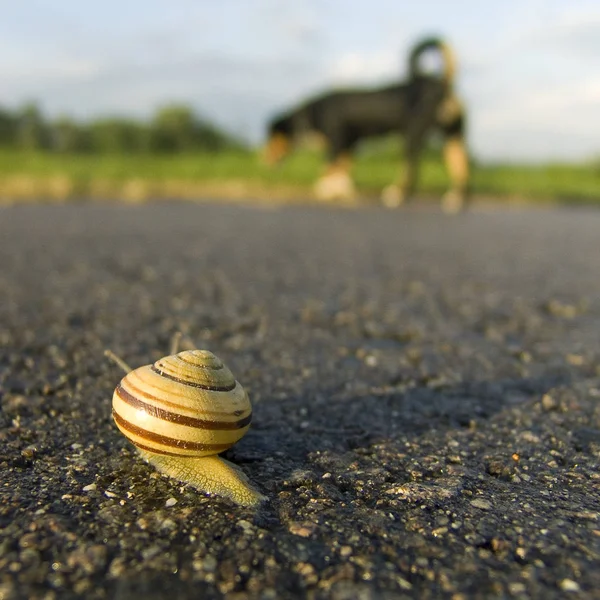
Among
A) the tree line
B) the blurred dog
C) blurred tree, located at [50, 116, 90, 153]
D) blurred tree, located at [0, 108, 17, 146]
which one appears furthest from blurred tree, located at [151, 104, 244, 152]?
the blurred dog

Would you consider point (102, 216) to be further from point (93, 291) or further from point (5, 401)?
point (5, 401)

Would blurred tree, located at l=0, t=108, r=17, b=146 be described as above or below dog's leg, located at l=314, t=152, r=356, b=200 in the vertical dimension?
above

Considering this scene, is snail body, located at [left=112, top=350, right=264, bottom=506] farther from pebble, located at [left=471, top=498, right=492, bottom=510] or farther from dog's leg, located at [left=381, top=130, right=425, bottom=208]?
dog's leg, located at [left=381, top=130, right=425, bottom=208]

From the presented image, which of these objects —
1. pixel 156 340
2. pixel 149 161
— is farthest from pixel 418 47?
pixel 156 340

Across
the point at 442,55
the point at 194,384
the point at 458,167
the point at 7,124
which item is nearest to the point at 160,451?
the point at 194,384

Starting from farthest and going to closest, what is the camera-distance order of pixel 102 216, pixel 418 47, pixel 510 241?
1. pixel 418 47
2. pixel 102 216
3. pixel 510 241

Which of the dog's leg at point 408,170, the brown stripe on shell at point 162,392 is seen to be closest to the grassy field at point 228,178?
the dog's leg at point 408,170
